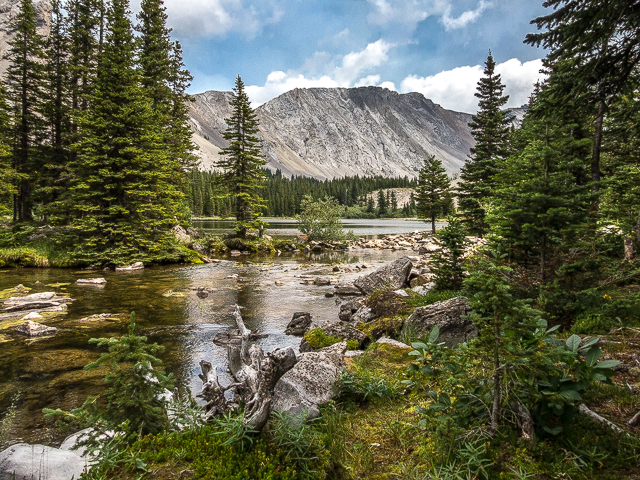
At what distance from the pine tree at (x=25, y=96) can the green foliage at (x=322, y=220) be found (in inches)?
891

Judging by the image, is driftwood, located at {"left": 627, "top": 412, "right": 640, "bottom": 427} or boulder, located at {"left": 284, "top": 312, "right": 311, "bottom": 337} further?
boulder, located at {"left": 284, "top": 312, "right": 311, "bottom": 337}

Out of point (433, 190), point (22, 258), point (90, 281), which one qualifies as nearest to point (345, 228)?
point (433, 190)

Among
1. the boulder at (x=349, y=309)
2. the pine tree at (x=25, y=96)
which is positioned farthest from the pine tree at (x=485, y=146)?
the pine tree at (x=25, y=96)

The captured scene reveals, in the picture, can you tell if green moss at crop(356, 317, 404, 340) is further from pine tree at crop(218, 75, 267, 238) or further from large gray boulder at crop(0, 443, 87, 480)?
pine tree at crop(218, 75, 267, 238)

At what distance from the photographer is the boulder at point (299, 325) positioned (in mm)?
9477

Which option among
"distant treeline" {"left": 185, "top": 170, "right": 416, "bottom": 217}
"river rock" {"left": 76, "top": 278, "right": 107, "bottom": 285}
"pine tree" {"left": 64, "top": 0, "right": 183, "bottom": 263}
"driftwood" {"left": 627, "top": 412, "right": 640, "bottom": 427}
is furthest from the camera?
"distant treeline" {"left": 185, "top": 170, "right": 416, "bottom": 217}

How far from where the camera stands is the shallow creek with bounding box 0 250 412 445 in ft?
19.7

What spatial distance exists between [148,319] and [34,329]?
273cm

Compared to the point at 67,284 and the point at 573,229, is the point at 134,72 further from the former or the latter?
the point at 573,229

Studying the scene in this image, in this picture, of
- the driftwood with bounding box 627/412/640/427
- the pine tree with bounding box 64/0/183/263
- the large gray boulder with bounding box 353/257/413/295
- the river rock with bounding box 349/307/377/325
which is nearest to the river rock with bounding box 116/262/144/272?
the pine tree with bounding box 64/0/183/263

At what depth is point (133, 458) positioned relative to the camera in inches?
106

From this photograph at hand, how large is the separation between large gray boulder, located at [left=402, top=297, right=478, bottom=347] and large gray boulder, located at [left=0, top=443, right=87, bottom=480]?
546 cm

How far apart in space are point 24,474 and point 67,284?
14511mm

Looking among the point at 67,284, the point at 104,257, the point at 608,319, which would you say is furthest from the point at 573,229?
the point at 104,257
